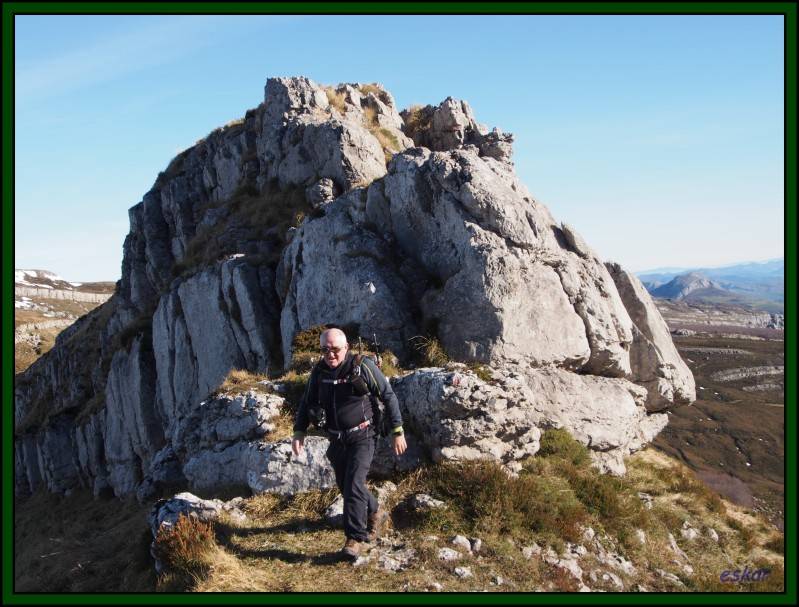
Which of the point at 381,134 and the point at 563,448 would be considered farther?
the point at 381,134

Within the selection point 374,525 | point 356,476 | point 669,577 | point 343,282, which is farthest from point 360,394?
point 343,282

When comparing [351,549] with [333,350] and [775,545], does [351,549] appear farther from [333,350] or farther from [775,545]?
[775,545]

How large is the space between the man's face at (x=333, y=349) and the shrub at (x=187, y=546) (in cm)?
411

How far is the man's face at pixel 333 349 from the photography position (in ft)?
34.2

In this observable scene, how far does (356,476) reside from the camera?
10.3 meters

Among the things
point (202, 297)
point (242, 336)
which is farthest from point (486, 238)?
point (202, 297)

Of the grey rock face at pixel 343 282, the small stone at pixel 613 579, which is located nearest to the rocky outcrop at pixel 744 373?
the grey rock face at pixel 343 282

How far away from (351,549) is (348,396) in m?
2.83

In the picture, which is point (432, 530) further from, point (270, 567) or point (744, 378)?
point (744, 378)

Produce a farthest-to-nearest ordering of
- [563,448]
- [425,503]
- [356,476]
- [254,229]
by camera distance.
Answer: [254,229], [563,448], [425,503], [356,476]

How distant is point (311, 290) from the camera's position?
72.1ft

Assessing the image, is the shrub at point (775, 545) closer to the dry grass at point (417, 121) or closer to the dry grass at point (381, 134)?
the dry grass at point (381, 134)

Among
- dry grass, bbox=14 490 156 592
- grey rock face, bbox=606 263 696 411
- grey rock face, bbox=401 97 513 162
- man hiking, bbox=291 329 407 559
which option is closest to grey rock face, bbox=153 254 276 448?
dry grass, bbox=14 490 156 592

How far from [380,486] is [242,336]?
53.2 feet
